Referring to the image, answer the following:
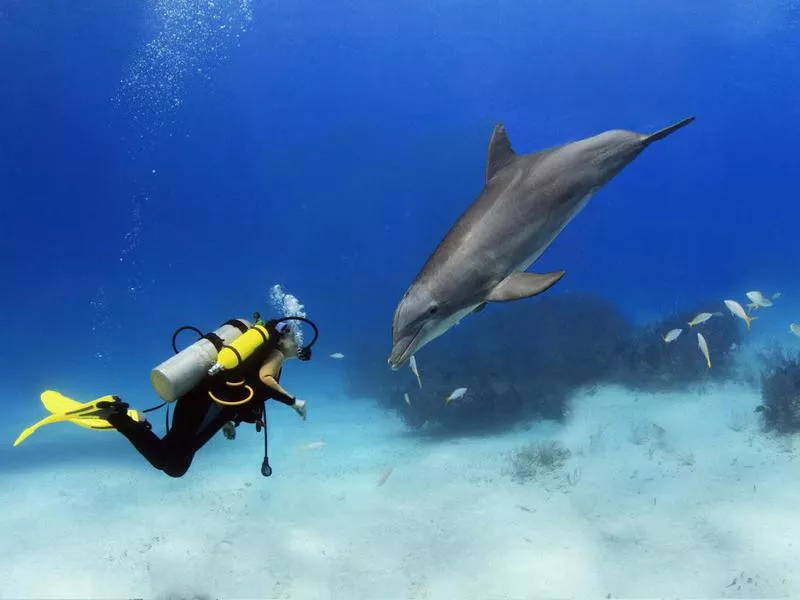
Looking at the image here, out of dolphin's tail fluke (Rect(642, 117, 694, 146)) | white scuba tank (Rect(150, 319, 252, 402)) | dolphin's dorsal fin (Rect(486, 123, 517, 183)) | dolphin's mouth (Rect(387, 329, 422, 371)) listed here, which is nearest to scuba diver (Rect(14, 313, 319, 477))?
white scuba tank (Rect(150, 319, 252, 402))

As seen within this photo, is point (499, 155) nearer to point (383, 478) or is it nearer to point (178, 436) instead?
point (178, 436)

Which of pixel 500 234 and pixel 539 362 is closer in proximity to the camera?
pixel 500 234

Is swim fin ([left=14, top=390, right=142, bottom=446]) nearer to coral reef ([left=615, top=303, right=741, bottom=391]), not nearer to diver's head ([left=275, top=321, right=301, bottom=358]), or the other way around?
diver's head ([left=275, top=321, right=301, bottom=358])

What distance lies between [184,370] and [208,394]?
41cm

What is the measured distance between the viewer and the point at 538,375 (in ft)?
49.4

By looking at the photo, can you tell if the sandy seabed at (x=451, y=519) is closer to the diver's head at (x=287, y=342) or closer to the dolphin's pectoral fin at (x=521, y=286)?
the diver's head at (x=287, y=342)

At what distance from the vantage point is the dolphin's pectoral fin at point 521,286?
132 inches

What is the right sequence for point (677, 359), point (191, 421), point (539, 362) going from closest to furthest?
point (191, 421) → point (677, 359) → point (539, 362)

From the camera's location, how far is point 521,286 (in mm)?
3457

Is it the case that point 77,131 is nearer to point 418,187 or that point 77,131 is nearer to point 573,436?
point 418,187

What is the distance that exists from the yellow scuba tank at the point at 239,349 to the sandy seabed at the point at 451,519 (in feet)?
13.9

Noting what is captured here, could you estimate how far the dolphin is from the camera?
3316 millimetres

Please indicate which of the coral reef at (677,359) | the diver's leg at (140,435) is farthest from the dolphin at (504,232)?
the coral reef at (677,359)

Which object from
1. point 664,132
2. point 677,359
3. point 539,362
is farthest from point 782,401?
point 664,132
